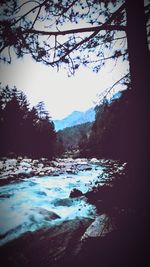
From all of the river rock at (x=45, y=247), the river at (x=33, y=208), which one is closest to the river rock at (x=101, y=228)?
the river rock at (x=45, y=247)

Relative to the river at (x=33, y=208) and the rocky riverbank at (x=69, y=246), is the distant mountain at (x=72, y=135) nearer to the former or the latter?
the river at (x=33, y=208)

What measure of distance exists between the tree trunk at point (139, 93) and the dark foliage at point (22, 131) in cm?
3116

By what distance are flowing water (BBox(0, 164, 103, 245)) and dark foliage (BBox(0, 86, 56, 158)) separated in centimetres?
2085

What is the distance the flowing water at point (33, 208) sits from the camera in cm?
754

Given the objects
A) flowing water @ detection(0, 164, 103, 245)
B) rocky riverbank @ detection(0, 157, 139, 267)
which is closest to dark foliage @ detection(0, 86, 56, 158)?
flowing water @ detection(0, 164, 103, 245)

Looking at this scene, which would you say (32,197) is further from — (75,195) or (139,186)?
(139,186)

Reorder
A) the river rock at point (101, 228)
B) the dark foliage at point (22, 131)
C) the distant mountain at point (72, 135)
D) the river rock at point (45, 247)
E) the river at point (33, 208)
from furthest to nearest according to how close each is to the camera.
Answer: the distant mountain at point (72, 135) < the dark foliage at point (22, 131) < the river at point (33, 208) < the river rock at point (45, 247) < the river rock at point (101, 228)

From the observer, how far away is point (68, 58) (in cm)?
557

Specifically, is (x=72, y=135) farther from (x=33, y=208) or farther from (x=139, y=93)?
(x=139, y=93)

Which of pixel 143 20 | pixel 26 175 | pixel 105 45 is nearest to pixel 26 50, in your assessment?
pixel 105 45

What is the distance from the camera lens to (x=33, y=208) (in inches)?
388

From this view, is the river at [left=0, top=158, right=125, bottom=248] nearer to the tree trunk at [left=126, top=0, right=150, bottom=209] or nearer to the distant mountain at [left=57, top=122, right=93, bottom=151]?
the tree trunk at [left=126, top=0, right=150, bottom=209]

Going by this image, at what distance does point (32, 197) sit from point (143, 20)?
10903mm

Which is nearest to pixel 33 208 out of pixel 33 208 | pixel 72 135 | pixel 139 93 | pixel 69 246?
pixel 33 208
